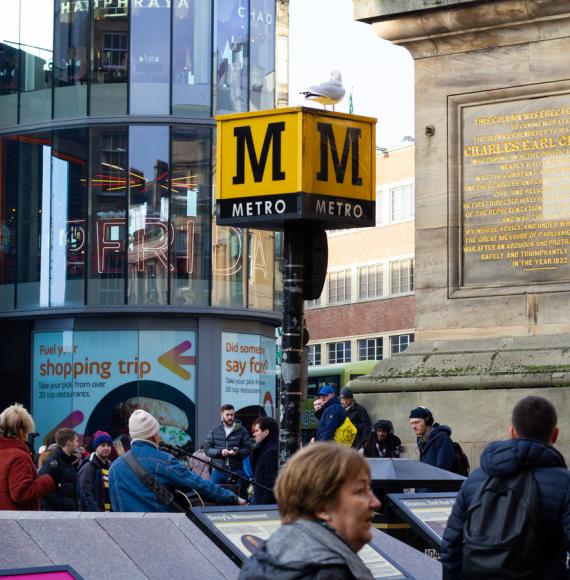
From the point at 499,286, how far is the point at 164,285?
22.2 meters

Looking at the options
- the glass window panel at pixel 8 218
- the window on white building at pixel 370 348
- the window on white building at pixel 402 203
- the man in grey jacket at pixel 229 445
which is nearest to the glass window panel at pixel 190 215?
the glass window panel at pixel 8 218

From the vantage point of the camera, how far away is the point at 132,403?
3569 cm

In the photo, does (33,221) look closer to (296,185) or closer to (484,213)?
(484,213)

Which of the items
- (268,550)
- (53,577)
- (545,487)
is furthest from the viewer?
(53,577)

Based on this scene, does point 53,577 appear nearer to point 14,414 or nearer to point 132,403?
point 14,414

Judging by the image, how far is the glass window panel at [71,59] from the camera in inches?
1439

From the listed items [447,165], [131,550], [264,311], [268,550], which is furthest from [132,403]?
[268,550]

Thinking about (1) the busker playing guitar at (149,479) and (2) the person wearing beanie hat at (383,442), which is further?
(2) the person wearing beanie hat at (383,442)

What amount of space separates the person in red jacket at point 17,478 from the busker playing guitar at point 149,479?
0.91 m

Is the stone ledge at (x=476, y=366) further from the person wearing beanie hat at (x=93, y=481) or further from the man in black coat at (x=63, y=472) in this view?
the man in black coat at (x=63, y=472)

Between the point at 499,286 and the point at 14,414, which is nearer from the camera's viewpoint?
the point at 14,414

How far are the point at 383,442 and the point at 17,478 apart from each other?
4651 mm

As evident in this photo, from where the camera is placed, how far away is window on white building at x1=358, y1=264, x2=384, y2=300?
72.0 meters

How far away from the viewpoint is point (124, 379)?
35.8m
